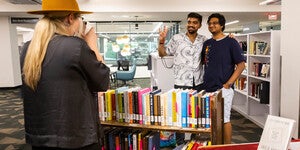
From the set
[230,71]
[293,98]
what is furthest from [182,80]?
[293,98]

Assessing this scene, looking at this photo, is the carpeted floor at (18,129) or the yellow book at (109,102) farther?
the carpeted floor at (18,129)

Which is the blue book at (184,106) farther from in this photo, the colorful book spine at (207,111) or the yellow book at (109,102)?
the yellow book at (109,102)

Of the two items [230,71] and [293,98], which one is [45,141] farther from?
[293,98]

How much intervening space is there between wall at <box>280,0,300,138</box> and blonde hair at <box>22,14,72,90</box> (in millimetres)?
3192

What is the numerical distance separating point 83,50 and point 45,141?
1.87ft

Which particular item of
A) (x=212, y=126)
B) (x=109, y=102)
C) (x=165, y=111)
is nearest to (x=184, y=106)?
(x=165, y=111)

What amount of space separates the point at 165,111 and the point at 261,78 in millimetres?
3305

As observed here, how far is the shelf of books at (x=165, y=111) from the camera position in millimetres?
2238

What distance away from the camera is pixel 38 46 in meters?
1.48

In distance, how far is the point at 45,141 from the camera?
157 centimetres

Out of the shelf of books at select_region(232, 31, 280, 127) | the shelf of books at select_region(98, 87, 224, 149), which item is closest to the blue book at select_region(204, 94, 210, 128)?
the shelf of books at select_region(98, 87, 224, 149)

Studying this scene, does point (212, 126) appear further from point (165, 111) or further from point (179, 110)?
point (165, 111)

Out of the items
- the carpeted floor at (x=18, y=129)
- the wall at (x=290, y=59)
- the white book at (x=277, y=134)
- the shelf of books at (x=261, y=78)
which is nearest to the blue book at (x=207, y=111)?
the white book at (x=277, y=134)

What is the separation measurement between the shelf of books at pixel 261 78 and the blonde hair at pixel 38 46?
12.3 ft
